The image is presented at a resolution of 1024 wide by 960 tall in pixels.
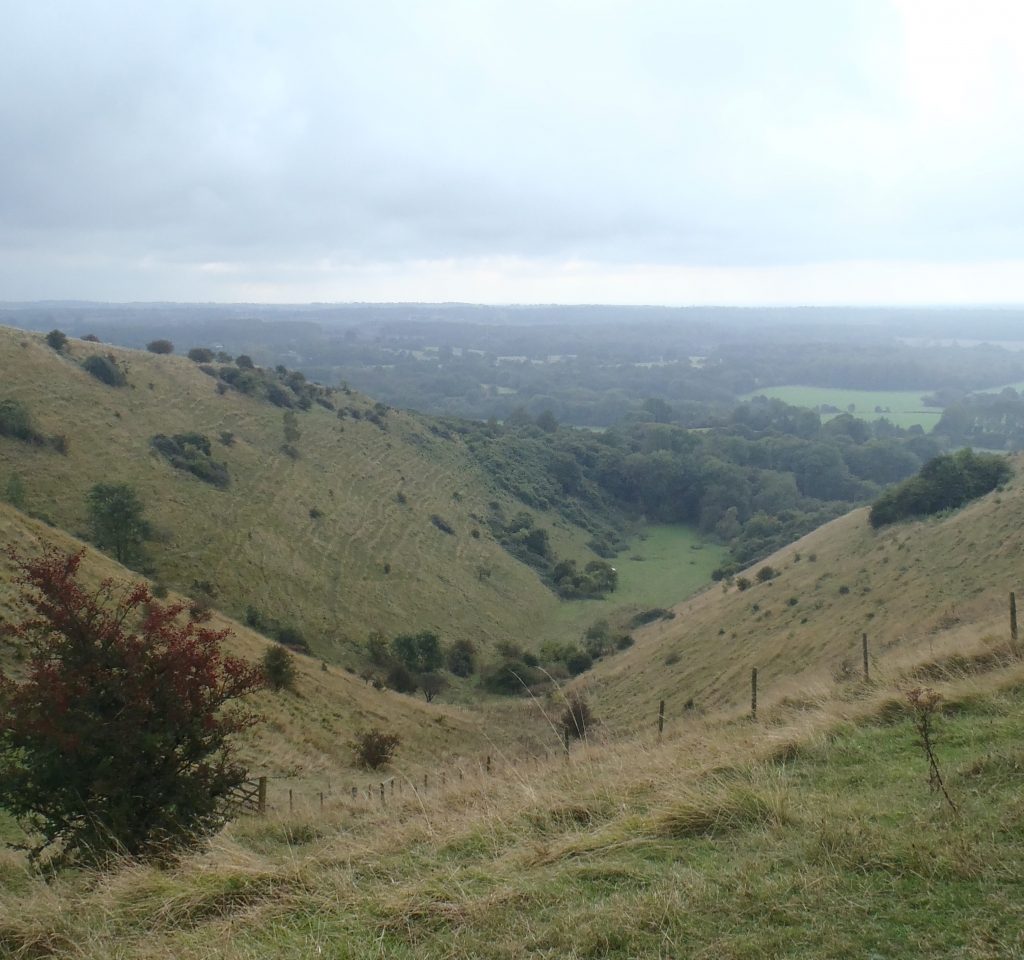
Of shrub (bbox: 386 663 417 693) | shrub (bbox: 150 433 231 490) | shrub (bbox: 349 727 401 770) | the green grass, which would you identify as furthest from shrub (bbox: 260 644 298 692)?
shrub (bbox: 150 433 231 490)

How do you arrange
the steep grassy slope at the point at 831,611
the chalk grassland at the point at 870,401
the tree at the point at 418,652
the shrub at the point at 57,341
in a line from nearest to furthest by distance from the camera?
the steep grassy slope at the point at 831,611, the tree at the point at 418,652, the shrub at the point at 57,341, the chalk grassland at the point at 870,401

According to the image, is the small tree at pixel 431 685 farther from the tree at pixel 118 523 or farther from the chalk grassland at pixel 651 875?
the chalk grassland at pixel 651 875

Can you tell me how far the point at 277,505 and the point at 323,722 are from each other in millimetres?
26202

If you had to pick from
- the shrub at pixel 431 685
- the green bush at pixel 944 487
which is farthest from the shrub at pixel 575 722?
the green bush at pixel 944 487

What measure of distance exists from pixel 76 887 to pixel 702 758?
4.76 m

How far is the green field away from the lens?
171 ft

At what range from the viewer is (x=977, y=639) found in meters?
9.34

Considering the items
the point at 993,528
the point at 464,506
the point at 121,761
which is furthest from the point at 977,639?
the point at 464,506

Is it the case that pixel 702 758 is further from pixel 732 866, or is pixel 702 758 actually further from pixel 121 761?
pixel 121 761

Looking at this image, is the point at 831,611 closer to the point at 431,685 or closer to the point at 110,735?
the point at 431,685

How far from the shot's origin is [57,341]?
50.3 meters

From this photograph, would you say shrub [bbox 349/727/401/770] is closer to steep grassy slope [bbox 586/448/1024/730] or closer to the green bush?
steep grassy slope [bbox 586/448/1024/730]

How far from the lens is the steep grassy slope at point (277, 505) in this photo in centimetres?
3625

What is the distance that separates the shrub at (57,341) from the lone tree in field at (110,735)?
1976 inches
